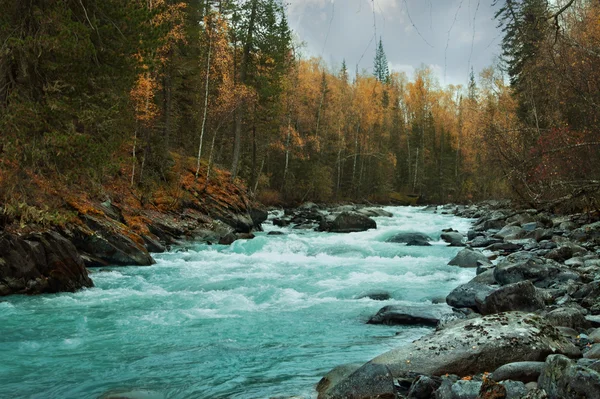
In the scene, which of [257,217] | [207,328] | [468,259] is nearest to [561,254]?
[468,259]

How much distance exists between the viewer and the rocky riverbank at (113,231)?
9039mm

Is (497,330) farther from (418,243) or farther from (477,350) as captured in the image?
(418,243)

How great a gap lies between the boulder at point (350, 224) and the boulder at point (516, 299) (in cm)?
1483

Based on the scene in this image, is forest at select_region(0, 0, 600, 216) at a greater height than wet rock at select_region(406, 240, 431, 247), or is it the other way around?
forest at select_region(0, 0, 600, 216)

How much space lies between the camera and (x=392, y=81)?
6712 centimetres

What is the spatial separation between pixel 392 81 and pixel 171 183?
53915mm

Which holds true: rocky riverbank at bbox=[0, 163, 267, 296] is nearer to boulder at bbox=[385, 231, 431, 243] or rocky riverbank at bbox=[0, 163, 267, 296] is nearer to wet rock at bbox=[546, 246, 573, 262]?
boulder at bbox=[385, 231, 431, 243]

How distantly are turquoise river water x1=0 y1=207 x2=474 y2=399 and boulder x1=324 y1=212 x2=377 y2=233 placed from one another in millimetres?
8377

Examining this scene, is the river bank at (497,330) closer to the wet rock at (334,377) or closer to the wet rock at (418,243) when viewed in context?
the wet rock at (334,377)

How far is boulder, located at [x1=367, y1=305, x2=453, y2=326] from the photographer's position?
7230 mm

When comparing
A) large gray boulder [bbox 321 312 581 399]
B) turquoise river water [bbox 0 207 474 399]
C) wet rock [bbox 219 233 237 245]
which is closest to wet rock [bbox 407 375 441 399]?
large gray boulder [bbox 321 312 581 399]

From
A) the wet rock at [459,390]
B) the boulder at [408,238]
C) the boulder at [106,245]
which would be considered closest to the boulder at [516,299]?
the wet rock at [459,390]

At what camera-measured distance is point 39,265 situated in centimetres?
920

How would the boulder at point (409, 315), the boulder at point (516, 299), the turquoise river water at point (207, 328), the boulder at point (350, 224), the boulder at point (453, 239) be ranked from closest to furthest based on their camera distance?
the turquoise river water at point (207, 328)
the boulder at point (516, 299)
the boulder at point (409, 315)
the boulder at point (453, 239)
the boulder at point (350, 224)
